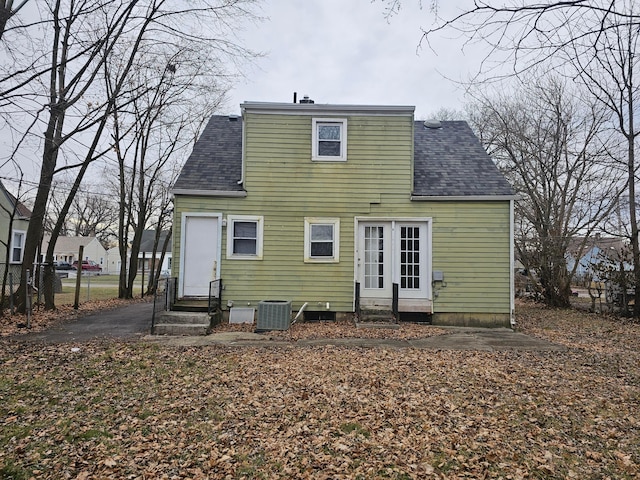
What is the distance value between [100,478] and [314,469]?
1.70 meters

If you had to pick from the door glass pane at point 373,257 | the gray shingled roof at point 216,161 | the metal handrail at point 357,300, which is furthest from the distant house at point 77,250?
the metal handrail at point 357,300

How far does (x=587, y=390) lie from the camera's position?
5.24 metres

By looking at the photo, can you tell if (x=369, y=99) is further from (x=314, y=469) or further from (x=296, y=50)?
(x=314, y=469)

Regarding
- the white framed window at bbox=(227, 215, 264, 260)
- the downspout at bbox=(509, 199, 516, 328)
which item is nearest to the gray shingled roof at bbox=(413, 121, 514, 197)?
the downspout at bbox=(509, 199, 516, 328)

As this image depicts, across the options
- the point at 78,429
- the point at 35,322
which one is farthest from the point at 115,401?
the point at 35,322

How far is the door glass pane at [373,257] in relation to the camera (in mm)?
10688

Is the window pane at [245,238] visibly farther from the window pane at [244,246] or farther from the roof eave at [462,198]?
the roof eave at [462,198]

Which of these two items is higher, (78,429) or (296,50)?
(296,50)

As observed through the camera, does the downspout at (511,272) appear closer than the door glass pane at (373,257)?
Yes

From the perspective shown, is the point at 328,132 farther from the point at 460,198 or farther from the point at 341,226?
the point at 460,198

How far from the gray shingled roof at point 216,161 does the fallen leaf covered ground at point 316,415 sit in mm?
4836

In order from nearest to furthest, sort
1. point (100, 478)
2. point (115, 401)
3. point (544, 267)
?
1. point (100, 478)
2. point (115, 401)
3. point (544, 267)

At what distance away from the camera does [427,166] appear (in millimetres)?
11594

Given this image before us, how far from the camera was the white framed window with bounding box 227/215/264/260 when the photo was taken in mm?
10508
